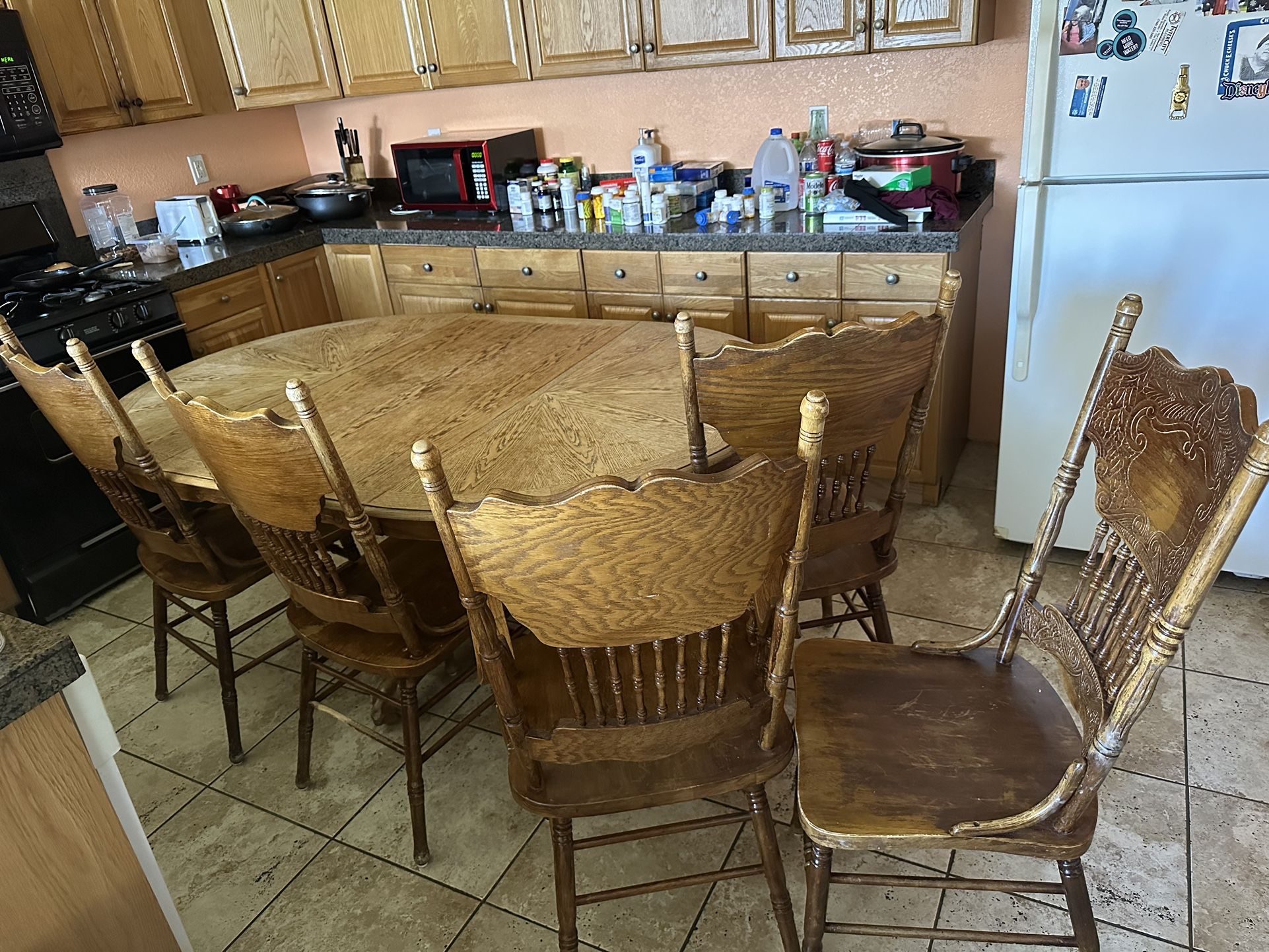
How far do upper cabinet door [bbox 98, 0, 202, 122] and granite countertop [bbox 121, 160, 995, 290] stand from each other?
1.77 ft

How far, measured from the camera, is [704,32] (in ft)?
9.57

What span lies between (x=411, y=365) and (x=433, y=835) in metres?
1.15

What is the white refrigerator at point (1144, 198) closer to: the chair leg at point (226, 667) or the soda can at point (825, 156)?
the soda can at point (825, 156)

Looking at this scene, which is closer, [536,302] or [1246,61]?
[1246,61]

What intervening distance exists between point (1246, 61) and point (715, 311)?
5.04 ft

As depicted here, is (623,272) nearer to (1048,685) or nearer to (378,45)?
(378,45)

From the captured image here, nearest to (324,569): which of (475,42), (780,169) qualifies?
(780,169)

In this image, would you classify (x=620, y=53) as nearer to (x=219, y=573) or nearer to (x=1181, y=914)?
(x=219, y=573)

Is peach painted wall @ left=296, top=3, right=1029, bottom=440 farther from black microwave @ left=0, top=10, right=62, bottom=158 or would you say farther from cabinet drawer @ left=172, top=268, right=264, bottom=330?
black microwave @ left=0, top=10, right=62, bottom=158

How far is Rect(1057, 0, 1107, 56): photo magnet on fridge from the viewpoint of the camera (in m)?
2.06

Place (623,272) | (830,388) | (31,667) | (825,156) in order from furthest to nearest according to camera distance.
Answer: (623,272) < (825,156) < (830,388) < (31,667)

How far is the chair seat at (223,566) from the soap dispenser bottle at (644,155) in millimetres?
1841

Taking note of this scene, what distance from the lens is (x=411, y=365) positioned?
7.63ft

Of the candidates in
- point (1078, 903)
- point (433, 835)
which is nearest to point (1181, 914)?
point (1078, 903)
